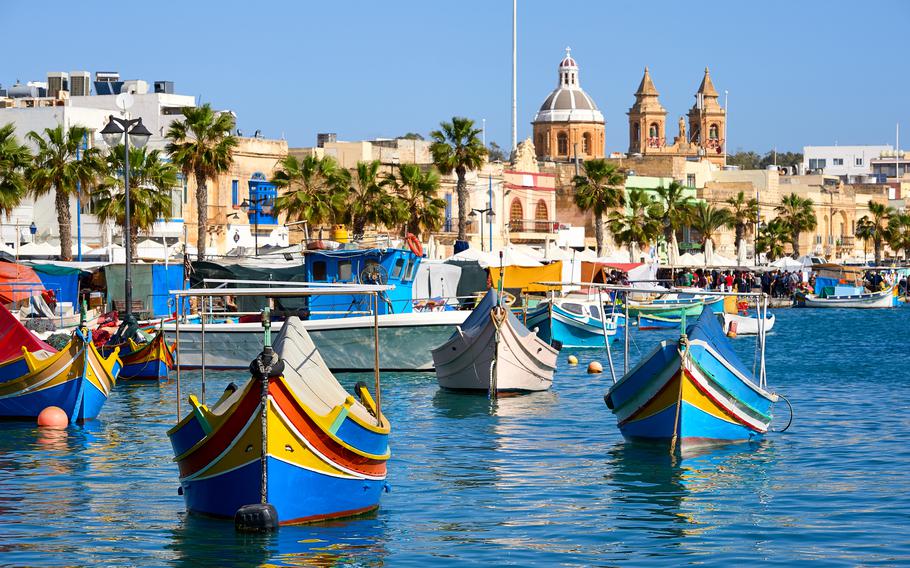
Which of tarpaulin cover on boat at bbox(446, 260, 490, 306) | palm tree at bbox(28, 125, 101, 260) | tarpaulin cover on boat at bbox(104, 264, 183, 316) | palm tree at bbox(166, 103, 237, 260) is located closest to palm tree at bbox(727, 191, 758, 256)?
tarpaulin cover on boat at bbox(446, 260, 490, 306)

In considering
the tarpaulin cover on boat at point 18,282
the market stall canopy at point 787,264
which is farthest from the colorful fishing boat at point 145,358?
the market stall canopy at point 787,264

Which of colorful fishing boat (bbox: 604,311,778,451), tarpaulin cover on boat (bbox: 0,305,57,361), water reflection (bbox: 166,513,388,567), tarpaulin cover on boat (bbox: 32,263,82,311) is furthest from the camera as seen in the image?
tarpaulin cover on boat (bbox: 32,263,82,311)

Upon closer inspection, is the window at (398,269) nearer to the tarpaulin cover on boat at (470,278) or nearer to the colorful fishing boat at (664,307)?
the tarpaulin cover on boat at (470,278)

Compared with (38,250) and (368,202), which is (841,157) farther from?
(38,250)

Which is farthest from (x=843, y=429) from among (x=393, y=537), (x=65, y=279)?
(x=65, y=279)

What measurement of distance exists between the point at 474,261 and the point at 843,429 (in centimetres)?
2955

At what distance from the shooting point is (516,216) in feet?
284

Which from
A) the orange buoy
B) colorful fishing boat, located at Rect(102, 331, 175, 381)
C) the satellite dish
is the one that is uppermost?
the satellite dish

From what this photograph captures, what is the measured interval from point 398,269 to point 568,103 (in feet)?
307

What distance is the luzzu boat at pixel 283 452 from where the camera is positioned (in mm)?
15461

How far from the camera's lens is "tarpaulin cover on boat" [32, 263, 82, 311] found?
4547 centimetres

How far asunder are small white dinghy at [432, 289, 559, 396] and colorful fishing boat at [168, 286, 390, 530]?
13157mm

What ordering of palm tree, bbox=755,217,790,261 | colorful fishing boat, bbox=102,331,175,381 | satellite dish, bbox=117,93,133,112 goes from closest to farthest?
colorful fishing boat, bbox=102,331,175,381 < satellite dish, bbox=117,93,133,112 < palm tree, bbox=755,217,790,261

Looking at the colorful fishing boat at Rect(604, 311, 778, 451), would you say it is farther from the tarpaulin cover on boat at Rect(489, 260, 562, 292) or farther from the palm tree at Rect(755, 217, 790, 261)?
the palm tree at Rect(755, 217, 790, 261)
